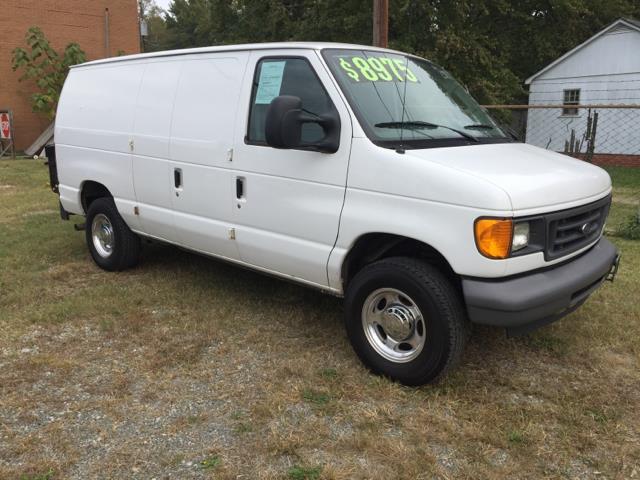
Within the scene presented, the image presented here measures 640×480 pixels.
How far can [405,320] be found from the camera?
11.6 feet

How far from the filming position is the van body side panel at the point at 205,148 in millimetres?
4398

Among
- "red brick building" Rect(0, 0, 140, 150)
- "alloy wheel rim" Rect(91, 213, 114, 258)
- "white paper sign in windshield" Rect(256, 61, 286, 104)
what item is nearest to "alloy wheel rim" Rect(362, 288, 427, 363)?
"white paper sign in windshield" Rect(256, 61, 286, 104)

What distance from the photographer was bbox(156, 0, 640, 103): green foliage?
2052 cm

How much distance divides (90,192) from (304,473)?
170 inches

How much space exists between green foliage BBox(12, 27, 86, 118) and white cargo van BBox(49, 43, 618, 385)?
16.0 meters

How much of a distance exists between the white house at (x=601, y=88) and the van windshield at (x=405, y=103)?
16.6 m

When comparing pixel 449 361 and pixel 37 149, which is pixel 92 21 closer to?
pixel 37 149

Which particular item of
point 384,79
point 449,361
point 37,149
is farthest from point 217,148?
point 37,149

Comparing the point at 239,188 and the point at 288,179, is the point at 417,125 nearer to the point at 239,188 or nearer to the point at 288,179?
the point at 288,179

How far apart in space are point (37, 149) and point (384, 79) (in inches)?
689

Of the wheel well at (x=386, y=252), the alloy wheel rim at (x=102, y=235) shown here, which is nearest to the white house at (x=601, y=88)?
the alloy wheel rim at (x=102, y=235)

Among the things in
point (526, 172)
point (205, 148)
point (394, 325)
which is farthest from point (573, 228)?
point (205, 148)

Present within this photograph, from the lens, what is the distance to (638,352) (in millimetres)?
4113

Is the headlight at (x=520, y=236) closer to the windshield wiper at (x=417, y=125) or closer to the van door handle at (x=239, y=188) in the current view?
the windshield wiper at (x=417, y=125)
